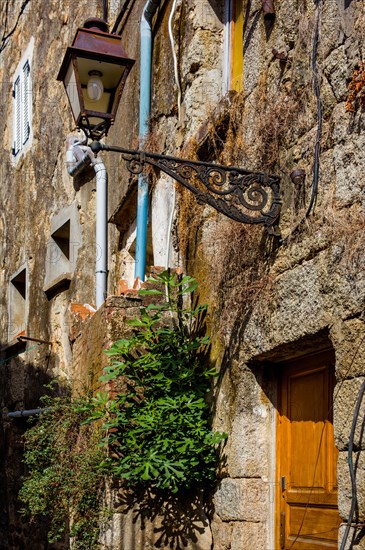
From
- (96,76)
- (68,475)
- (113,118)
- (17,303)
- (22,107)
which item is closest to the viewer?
(113,118)

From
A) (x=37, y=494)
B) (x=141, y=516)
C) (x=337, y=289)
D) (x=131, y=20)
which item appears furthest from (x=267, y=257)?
(x=131, y=20)

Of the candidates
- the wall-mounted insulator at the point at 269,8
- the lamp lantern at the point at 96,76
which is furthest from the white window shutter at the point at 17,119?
the wall-mounted insulator at the point at 269,8

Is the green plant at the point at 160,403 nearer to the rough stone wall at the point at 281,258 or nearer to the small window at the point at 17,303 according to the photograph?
the rough stone wall at the point at 281,258

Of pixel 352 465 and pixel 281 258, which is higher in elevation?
pixel 281 258

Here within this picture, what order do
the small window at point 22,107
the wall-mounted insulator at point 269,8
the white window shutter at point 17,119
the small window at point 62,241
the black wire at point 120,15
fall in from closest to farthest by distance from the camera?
the wall-mounted insulator at point 269,8 → the black wire at point 120,15 → the small window at point 62,241 → the small window at point 22,107 → the white window shutter at point 17,119

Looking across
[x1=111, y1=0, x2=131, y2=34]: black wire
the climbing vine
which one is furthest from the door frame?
[x1=111, y1=0, x2=131, y2=34]: black wire

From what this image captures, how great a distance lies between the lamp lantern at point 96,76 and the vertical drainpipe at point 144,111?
1.91 metres

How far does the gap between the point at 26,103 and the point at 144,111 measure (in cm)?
469

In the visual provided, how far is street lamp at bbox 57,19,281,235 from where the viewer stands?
4.73 metres

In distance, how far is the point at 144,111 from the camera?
24.2 feet

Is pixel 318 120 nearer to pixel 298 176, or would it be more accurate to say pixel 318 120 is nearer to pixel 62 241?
pixel 298 176

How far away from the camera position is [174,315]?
19.6ft

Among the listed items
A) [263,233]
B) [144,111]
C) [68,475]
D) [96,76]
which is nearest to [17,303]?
[144,111]

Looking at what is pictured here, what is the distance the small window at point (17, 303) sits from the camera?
1149 centimetres
